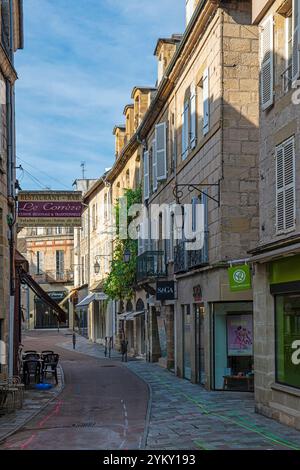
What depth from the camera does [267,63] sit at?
1499cm

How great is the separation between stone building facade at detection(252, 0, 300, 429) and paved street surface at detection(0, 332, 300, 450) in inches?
30.6

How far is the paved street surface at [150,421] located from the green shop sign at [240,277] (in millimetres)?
2666

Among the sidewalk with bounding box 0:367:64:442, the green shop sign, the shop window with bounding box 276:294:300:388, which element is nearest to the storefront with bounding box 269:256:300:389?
the shop window with bounding box 276:294:300:388

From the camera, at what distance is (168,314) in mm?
27562

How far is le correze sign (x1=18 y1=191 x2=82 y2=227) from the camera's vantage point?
Answer: 22.7m

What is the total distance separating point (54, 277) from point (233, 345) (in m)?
49.9

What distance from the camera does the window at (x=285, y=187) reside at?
1362 cm

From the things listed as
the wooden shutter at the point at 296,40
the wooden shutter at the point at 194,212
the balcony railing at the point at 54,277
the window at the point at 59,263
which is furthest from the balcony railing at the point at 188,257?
the window at the point at 59,263

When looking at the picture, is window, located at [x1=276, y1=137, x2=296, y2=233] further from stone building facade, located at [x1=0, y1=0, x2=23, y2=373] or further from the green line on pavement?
stone building facade, located at [x1=0, y1=0, x2=23, y2=373]

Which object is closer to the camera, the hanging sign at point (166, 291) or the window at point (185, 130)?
the window at point (185, 130)

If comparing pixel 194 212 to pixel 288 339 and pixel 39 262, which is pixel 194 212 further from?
pixel 39 262

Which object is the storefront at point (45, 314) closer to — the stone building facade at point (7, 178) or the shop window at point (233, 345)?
the stone building facade at point (7, 178)
